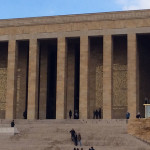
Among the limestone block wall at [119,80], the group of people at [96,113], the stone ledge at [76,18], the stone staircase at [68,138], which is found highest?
the stone ledge at [76,18]

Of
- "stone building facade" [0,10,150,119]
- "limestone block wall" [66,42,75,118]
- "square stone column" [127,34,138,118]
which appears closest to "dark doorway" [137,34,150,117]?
"stone building facade" [0,10,150,119]

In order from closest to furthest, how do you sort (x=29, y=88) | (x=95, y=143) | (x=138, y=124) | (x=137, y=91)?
(x=95, y=143), (x=138, y=124), (x=137, y=91), (x=29, y=88)

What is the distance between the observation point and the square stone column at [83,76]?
3972 centimetres

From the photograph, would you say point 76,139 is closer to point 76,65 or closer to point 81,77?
point 81,77

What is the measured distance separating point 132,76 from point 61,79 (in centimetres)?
657

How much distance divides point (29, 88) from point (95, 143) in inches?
592

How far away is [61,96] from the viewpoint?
40375 millimetres

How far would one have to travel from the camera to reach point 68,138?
29.3m

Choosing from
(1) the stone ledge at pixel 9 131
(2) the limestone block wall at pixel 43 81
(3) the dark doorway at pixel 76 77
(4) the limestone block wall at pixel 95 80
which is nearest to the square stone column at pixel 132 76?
(4) the limestone block wall at pixel 95 80

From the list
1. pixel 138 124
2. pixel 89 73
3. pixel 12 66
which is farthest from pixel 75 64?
pixel 138 124

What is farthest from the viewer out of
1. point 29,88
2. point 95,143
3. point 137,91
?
point 29,88

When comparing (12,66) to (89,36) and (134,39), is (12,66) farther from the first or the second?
(134,39)

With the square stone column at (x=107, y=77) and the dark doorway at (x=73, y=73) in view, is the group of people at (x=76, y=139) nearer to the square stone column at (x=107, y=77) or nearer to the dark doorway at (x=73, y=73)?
the square stone column at (x=107, y=77)

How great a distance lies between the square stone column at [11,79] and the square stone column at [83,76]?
6.68m
